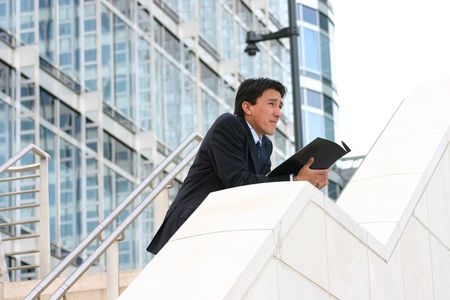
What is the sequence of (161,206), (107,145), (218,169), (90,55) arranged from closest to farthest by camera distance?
(218,169) → (161,206) → (90,55) → (107,145)

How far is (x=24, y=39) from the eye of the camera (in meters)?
25.5

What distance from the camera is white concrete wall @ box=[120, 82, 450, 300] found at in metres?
5.79

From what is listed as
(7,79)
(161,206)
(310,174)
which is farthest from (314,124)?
(310,174)

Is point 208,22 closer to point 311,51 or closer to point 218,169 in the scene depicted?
point 311,51

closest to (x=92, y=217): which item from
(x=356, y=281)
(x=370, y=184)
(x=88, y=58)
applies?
(x=88, y=58)

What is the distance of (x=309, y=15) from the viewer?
53219mm

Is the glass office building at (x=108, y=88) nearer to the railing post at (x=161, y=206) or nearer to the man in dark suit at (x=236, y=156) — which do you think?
the railing post at (x=161, y=206)

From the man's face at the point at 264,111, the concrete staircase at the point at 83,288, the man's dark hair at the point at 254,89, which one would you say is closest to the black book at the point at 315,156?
the man's face at the point at 264,111

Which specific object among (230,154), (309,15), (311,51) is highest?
(309,15)

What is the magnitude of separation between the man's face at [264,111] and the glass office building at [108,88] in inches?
678

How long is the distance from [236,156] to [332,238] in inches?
27.6

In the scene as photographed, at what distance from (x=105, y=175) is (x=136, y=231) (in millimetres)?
1651

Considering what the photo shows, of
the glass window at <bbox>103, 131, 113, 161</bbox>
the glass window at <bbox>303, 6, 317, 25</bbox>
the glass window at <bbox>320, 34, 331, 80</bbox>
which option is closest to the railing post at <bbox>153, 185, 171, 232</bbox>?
the glass window at <bbox>103, 131, 113, 161</bbox>

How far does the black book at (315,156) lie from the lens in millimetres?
6906
